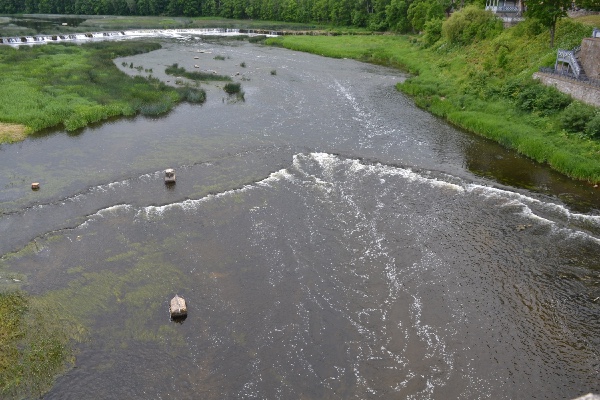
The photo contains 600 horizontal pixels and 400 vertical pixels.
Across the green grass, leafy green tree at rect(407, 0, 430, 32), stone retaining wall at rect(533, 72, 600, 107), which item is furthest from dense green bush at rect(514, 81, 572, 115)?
leafy green tree at rect(407, 0, 430, 32)

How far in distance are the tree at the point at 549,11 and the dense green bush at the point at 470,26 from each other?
1506 cm

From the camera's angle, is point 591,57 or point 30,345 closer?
point 30,345

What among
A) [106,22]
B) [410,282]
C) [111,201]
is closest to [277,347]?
[410,282]

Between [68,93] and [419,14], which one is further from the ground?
[419,14]

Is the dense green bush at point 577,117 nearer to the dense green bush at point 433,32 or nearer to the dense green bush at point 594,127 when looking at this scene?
the dense green bush at point 594,127

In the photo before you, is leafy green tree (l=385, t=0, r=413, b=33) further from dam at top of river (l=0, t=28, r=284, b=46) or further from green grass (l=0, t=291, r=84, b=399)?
green grass (l=0, t=291, r=84, b=399)

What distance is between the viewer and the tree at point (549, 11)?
5122 centimetres

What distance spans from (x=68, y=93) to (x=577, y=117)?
51.0 metres

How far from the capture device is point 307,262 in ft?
85.5

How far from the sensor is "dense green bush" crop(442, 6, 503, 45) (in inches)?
2721

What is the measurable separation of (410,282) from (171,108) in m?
36.5

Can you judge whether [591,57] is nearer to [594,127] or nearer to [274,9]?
[594,127]

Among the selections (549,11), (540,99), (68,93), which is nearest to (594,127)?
(540,99)

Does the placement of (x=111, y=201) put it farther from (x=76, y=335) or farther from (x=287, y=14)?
(x=287, y=14)
